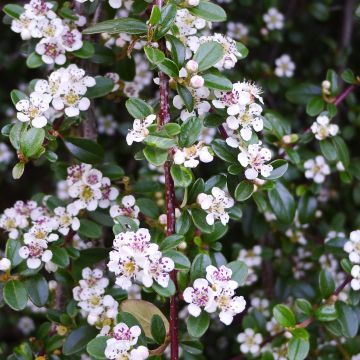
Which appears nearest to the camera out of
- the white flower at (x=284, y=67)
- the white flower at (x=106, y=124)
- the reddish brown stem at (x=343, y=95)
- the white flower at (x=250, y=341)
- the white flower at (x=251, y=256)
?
the white flower at (x=250, y=341)

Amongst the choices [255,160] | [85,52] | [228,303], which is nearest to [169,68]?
[255,160]

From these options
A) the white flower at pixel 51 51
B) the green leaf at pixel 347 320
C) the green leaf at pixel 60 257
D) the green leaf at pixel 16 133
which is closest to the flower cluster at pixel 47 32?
the white flower at pixel 51 51

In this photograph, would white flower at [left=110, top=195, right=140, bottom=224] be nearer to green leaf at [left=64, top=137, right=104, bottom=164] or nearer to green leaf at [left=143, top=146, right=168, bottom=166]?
green leaf at [left=64, top=137, right=104, bottom=164]

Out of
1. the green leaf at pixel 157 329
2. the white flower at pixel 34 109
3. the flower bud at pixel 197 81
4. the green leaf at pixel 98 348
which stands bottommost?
the green leaf at pixel 98 348

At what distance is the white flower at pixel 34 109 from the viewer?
1.48 meters

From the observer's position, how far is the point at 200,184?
145cm

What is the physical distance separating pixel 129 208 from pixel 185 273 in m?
0.27

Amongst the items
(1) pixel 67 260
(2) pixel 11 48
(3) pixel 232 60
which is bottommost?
(2) pixel 11 48

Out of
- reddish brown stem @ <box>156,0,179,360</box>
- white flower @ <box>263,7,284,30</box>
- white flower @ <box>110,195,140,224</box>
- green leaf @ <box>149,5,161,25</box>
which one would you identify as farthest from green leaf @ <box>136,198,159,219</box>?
white flower @ <box>263,7,284,30</box>

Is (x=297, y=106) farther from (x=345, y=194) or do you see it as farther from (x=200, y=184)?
(x=200, y=184)

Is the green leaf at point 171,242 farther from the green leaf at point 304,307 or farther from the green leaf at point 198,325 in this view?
the green leaf at point 304,307

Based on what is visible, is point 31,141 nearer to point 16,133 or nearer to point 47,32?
point 16,133

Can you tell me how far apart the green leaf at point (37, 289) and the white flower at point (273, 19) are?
1.27m

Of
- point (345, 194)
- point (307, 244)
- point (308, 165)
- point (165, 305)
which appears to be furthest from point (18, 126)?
point (345, 194)
